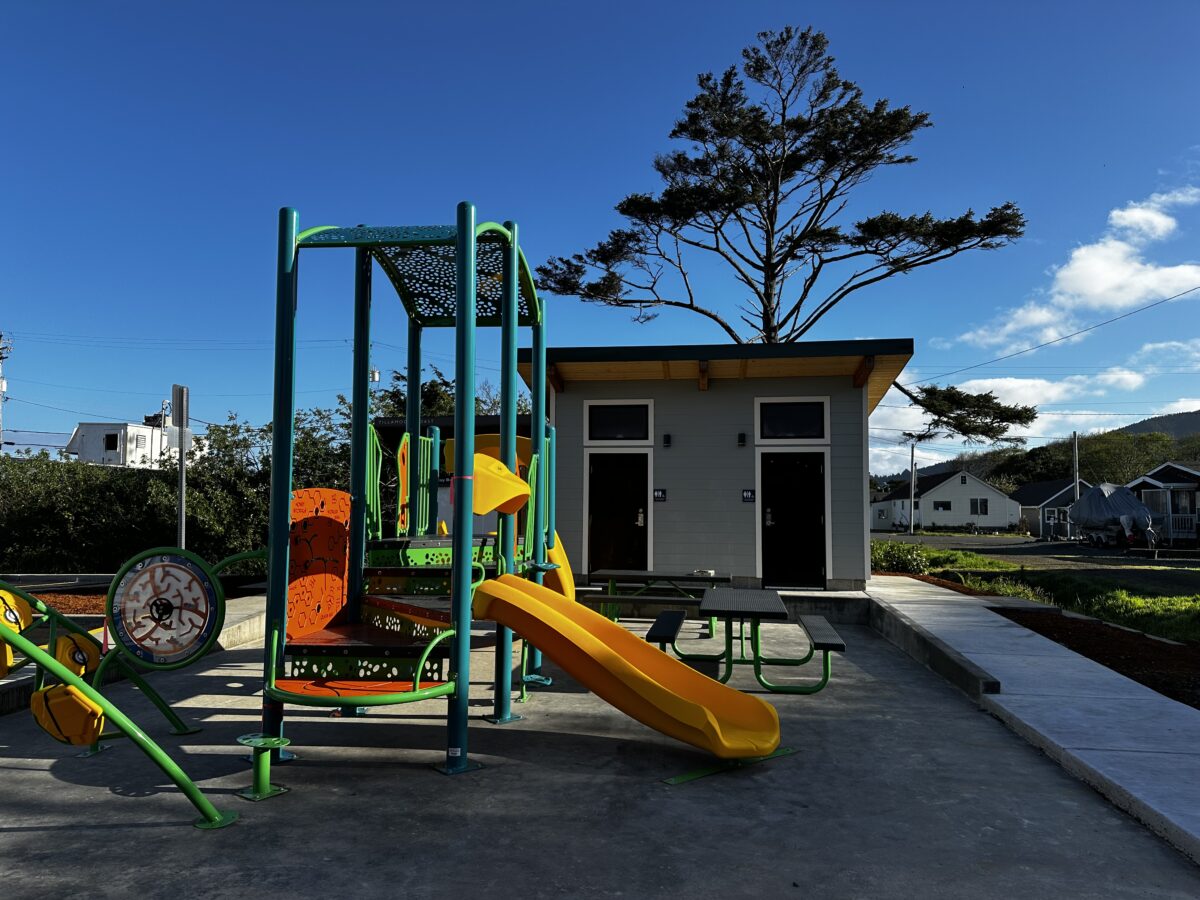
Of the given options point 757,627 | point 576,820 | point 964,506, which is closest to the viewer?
point 576,820

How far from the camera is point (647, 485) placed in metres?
11.9

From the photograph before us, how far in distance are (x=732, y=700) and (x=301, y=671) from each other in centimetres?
233

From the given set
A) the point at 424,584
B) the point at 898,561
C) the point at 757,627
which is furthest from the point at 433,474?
the point at 898,561

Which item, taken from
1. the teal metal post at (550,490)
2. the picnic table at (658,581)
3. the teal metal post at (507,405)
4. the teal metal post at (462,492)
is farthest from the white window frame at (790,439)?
the teal metal post at (462,492)

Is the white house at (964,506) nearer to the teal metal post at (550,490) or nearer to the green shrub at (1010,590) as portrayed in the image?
the green shrub at (1010,590)

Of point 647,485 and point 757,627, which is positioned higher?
point 647,485

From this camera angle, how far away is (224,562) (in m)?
4.49

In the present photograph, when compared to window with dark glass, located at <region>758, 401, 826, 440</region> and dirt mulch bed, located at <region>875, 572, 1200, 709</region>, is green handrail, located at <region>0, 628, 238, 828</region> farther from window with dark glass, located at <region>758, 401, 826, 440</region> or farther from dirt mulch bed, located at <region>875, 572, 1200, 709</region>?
window with dark glass, located at <region>758, 401, 826, 440</region>

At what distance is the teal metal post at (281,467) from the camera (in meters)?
3.88

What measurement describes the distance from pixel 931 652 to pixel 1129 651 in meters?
1.94

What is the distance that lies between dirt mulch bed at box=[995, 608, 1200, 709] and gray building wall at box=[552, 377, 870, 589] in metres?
2.63

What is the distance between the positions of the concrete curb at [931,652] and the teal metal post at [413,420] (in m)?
4.17

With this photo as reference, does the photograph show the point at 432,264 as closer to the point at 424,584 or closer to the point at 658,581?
the point at 424,584

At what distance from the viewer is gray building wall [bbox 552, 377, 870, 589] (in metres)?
11.3
